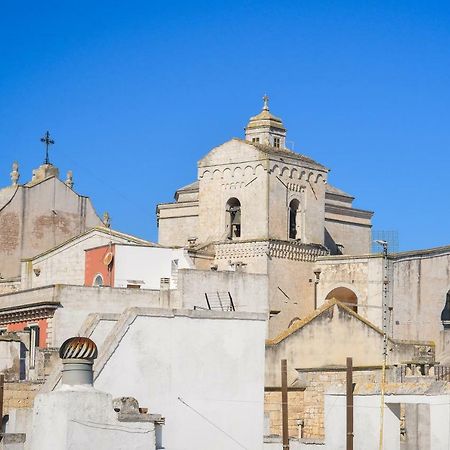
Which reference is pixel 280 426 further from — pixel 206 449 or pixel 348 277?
pixel 348 277

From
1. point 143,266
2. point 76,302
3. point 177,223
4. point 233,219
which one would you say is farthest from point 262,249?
point 76,302

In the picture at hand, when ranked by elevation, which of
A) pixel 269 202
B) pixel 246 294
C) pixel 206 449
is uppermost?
pixel 269 202

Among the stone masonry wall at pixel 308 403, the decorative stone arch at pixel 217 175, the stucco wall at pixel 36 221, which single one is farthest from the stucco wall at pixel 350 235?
the stone masonry wall at pixel 308 403

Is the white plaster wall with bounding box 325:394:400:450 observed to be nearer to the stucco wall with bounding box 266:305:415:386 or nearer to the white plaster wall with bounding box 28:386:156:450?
the white plaster wall with bounding box 28:386:156:450

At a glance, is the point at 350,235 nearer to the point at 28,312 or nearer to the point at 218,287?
the point at 218,287

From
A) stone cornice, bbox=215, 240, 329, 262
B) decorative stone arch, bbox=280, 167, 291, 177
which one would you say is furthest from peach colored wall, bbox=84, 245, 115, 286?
decorative stone arch, bbox=280, 167, 291, 177

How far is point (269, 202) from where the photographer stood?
212ft

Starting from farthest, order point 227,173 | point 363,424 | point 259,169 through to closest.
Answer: point 227,173 < point 259,169 < point 363,424

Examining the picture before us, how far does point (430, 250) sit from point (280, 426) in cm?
2454

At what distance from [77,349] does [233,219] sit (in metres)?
41.2

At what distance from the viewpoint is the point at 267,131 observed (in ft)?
231

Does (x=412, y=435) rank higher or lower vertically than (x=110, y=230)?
lower

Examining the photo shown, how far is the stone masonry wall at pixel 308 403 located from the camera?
3912 cm

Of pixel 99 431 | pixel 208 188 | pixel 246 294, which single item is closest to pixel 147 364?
pixel 99 431
